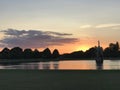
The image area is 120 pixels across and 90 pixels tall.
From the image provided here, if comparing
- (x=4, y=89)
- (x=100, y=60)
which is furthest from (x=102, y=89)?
(x=100, y=60)

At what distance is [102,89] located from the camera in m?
16.5

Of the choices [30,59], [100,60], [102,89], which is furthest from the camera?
[30,59]

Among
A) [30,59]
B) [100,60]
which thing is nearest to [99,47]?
[100,60]

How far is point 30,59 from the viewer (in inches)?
6447

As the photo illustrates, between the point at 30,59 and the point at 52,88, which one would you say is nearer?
the point at 52,88

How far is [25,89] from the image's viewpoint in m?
17.0

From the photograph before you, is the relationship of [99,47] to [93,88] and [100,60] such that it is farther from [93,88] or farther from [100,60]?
[93,88]

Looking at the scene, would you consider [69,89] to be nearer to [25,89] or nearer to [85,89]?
[85,89]

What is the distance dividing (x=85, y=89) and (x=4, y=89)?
4.44 meters

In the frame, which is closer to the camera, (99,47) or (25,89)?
(25,89)

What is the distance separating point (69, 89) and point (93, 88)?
1336 mm

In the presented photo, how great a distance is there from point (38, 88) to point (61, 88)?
132 centimetres

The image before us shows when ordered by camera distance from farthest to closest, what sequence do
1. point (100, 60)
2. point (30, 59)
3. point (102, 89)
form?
point (30, 59), point (100, 60), point (102, 89)

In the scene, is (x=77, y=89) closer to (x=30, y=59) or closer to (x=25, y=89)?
(x=25, y=89)
